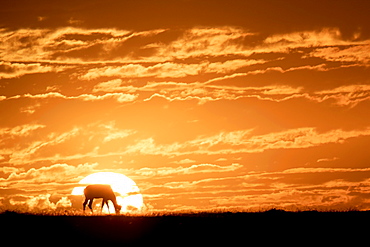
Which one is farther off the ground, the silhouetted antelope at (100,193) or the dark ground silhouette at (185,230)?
the silhouetted antelope at (100,193)

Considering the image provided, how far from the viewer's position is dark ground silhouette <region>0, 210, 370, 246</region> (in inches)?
1221

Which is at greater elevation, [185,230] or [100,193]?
[100,193]

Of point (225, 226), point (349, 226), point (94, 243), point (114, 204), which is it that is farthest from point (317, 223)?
point (114, 204)

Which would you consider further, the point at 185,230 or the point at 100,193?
the point at 100,193

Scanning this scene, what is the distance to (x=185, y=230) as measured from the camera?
32.5 metres

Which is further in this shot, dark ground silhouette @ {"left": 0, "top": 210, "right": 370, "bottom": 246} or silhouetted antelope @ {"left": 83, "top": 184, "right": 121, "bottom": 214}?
silhouetted antelope @ {"left": 83, "top": 184, "right": 121, "bottom": 214}

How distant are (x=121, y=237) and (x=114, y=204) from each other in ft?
65.0

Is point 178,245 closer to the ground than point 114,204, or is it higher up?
closer to the ground

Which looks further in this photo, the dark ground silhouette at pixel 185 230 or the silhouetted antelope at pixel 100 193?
the silhouetted antelope at pixel 100 193

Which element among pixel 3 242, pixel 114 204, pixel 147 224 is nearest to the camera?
pixel 3 242

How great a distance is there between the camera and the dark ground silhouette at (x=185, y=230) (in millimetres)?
31016

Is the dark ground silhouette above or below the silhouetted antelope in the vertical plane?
below

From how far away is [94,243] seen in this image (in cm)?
3031

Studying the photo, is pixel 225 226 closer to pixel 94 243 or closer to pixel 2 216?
pixel 94 243
